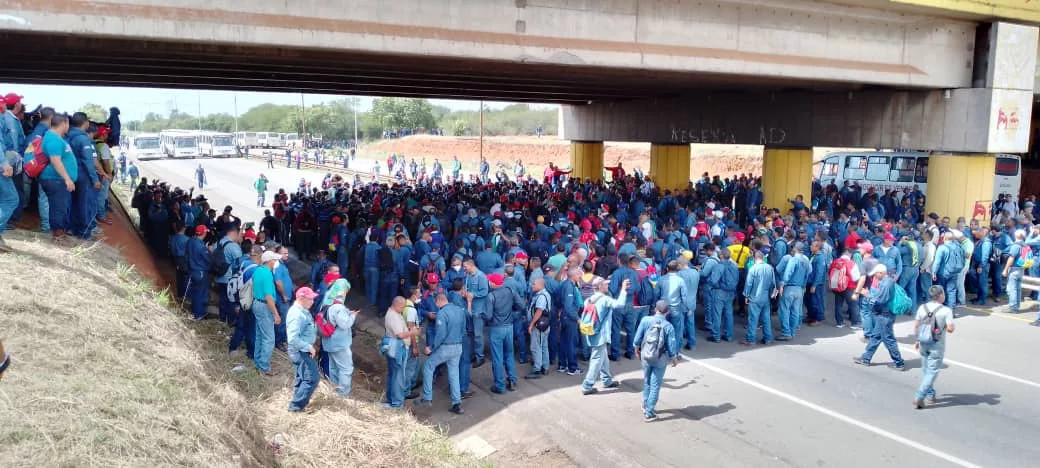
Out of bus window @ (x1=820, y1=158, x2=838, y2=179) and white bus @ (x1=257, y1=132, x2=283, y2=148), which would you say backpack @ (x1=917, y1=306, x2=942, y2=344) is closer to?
bus window @ (x1=820, y1=158, x2=838, y2=179)

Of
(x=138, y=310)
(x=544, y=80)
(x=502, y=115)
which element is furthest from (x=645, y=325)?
(x=502, y=115)

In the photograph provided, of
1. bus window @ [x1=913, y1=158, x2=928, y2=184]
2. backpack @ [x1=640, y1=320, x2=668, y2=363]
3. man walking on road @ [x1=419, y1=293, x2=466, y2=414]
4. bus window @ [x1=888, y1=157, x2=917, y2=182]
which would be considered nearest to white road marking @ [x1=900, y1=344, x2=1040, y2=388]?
backpack @ [x1=640, y1=320, x2=668, y2=363]

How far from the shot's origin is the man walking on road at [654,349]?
9.12 meters

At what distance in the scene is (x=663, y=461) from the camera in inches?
332

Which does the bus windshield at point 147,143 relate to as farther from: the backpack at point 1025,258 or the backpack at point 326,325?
the backpack at point 1025,258

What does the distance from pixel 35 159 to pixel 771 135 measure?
20.2 metres

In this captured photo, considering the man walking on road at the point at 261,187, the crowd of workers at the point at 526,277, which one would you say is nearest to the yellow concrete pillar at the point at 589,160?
the man walking on road at the point at 261,187

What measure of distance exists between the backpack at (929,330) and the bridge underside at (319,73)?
8.59 meters

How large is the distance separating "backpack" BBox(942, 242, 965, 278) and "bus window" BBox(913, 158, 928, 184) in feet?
40.8

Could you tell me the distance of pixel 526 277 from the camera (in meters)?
12.9

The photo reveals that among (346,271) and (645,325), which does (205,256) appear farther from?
(645,325)

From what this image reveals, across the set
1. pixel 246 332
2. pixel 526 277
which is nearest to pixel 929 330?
pixel 526 277

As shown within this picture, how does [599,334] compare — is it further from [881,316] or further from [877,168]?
[877,168]

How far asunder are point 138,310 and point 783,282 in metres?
9.65
